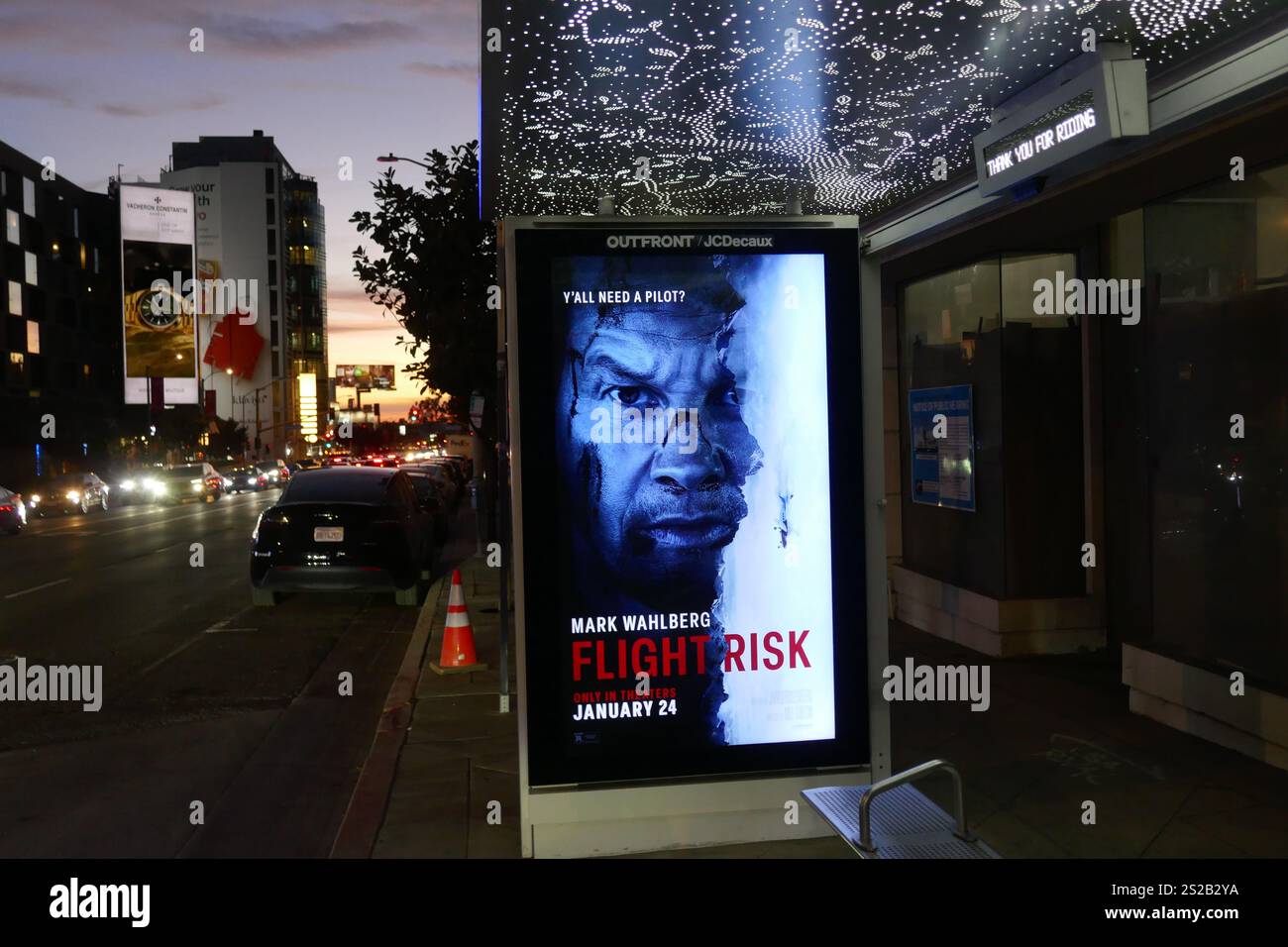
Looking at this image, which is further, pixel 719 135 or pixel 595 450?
pixel 719 135

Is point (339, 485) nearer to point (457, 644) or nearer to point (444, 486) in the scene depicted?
point (457, 644)

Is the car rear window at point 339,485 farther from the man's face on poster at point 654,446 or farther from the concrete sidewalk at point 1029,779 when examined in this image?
the man's face on poster at point 654,446

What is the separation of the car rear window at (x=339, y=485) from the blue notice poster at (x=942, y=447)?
6727 millimetres

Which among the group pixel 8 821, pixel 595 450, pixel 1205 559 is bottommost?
pixel 8 821

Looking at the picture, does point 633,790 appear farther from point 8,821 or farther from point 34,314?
point 34,314

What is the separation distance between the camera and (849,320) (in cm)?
577

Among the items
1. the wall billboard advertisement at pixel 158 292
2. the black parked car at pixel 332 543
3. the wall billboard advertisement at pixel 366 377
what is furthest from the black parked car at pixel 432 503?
the wall billboard advertisement at pixel 366 377

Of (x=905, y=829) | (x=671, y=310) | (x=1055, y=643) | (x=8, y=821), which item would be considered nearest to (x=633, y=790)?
(x=905, y=829)

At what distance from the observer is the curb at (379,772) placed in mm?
5922

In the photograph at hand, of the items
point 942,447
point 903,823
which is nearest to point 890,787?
point 903,823

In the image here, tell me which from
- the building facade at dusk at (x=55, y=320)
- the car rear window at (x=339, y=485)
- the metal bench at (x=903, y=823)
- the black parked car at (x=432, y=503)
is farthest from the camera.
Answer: the building facade at dusk at (x=55, y=320)

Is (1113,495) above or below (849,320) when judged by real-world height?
below

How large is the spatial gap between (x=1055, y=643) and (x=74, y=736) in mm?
7468

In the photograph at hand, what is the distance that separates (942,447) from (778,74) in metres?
5.95
